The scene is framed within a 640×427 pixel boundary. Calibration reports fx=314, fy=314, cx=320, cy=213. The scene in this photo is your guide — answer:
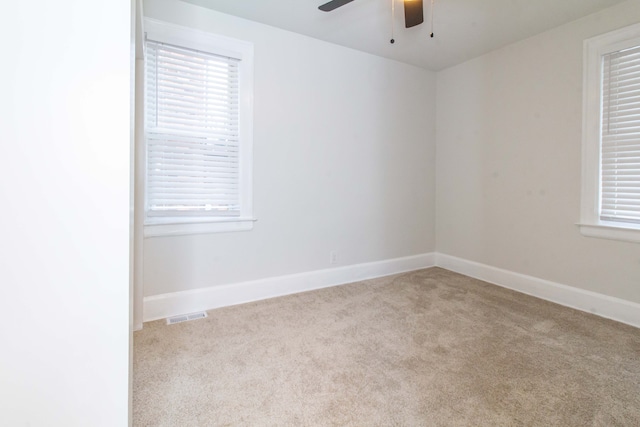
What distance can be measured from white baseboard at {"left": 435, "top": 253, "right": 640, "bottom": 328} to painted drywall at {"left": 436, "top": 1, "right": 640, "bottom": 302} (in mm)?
61

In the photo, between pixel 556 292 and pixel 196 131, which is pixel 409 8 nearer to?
pixel 196 131

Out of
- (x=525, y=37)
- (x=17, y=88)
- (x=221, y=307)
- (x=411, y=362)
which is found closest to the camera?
(x=17, y=88)

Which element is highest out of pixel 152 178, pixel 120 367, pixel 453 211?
pixel 152 178

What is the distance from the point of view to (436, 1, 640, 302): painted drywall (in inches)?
108

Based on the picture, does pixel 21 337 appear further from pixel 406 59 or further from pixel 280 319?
pixel 406 59

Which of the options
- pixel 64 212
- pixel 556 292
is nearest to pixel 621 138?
pixel 556 292

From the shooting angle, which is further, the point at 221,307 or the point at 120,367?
the point at 221,307

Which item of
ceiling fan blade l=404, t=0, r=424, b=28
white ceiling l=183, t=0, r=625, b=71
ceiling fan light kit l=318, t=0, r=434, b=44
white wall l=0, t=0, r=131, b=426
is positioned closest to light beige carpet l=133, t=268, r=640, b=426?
white wall l=0, t=0, r=131, b=426

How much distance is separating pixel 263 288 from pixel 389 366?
1.51m

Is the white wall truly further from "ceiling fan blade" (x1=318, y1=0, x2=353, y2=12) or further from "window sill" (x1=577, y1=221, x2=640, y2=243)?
"window sill" (x1=577, y1=221, x2=640, y2=243)

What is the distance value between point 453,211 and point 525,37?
195cm

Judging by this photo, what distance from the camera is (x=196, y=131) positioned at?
8.86ft

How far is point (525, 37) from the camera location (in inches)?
122

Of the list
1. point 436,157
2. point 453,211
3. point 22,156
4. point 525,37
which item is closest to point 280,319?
point 22,156
